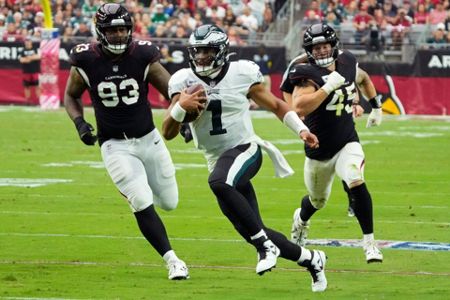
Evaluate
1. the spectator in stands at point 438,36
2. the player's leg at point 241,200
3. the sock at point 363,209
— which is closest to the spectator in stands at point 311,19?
the spectator in stands at point 438,36

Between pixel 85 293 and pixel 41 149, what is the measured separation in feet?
35.8

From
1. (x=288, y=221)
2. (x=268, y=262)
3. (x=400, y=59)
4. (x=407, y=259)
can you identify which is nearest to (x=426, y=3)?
(x=400, y=59)

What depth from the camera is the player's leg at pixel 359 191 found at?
840 centimetres

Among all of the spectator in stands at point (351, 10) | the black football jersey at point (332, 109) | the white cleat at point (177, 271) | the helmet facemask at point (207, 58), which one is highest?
the helmet facemask at point (207, 58)

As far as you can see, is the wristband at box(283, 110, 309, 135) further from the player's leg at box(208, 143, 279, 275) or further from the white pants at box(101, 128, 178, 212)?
the white pants at box(101, 128, 178, 212)

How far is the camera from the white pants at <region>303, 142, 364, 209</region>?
8812mm

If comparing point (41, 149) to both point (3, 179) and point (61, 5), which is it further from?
point (61, 5)

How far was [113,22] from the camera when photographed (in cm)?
817

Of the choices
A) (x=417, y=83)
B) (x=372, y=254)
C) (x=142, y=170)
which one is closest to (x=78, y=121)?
(x=142, y=170)

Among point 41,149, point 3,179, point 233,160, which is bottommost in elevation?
point 41,149

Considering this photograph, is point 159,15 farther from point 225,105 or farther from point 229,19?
point 225,105

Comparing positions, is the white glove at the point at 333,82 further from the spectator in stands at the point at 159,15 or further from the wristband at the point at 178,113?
the spectator in stands at the point at 159,15

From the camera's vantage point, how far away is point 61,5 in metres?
29.2

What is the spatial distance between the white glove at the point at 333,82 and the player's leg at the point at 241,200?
134 centimetres
